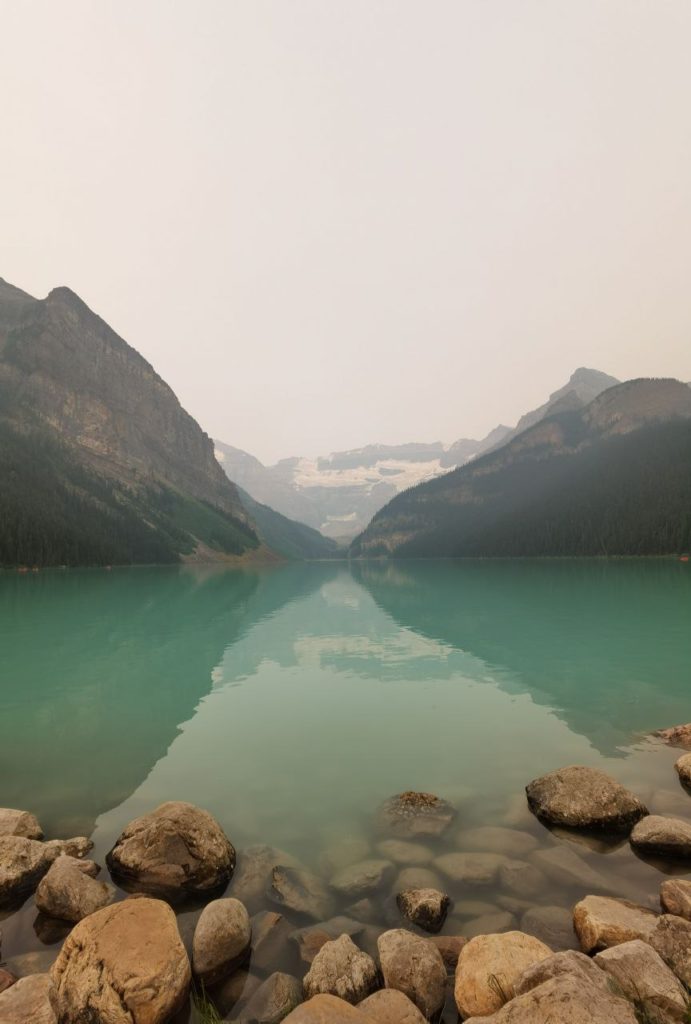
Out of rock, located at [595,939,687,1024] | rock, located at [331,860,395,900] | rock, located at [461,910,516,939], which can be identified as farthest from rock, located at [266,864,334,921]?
rock, located at [595,939,687,1024]

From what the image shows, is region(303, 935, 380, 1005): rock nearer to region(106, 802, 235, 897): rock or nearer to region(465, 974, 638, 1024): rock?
region(465, 974, 638, 1024): rock

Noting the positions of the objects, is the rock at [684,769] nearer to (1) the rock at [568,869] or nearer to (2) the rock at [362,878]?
(1) the rock at [568,869]

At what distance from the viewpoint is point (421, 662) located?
3400 cm

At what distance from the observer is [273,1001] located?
7.48 meters

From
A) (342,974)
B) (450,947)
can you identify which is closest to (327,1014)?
(342,974)

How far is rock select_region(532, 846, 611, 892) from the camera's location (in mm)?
10367

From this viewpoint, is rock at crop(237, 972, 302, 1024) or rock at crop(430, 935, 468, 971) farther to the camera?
rock at crop(430, 935, 468, 971)

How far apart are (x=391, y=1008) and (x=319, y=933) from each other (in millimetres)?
2309

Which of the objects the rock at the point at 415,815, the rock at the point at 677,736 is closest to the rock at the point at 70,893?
the rock at the point at 415,815

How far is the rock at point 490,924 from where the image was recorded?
8.97 m

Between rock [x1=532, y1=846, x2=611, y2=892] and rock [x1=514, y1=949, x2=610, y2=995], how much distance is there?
4.74 metres

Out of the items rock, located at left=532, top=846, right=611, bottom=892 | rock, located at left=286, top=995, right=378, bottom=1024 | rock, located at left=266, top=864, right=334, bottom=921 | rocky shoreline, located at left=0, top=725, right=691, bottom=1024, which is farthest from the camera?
rock, located at left=532, top=846, right=611, bottom=892

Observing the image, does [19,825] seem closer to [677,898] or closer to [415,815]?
[415,815]

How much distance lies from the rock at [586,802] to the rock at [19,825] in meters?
12.7
